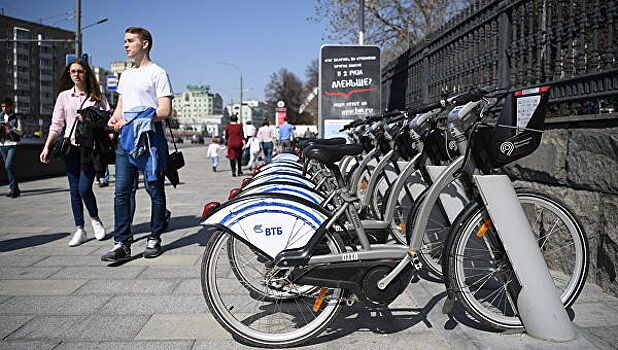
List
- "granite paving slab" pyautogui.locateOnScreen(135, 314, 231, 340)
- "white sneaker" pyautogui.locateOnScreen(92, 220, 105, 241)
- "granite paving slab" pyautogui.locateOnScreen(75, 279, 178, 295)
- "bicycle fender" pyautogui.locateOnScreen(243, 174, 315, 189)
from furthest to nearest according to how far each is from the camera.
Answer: "white sneaker" pyautogui.locateOnScreen(92, 220, 105, 241) → "granite paving slab" pyautogui.locateOnScreen(75, 279, 178, 295) → "bicycle fender" pyautogui.locateOnScreen(243, 174, 315, 189) → "granite paving slab" pyautogui.locateOnScreen(135, 314, 231, 340)

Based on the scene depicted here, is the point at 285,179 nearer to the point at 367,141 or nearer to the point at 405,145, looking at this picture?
Result: the point at 405,145

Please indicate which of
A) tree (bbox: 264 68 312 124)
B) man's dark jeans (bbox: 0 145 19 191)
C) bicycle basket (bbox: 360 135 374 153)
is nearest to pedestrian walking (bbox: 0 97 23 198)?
man's dark jeans (bbox: 0 145 19 191)

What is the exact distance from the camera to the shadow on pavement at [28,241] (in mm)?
5645

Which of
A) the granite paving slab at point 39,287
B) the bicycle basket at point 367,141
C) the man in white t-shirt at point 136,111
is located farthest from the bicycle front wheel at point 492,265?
the man in white t-shirt at point 136,111

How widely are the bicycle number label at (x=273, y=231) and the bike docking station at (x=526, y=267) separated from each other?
1133 millimetres

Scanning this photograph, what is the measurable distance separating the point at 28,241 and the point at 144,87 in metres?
2.47

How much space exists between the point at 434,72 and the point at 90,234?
512cm

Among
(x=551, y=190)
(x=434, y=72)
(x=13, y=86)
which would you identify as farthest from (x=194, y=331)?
(x=13, y=86)

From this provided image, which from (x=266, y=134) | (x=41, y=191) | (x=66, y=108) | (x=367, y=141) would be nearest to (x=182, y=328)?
(x=367, y=141)

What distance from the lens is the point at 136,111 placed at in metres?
4.80

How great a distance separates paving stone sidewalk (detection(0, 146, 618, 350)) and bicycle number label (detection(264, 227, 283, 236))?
666mm

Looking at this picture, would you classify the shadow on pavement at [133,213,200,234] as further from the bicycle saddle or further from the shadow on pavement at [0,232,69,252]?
the bicycle saddle

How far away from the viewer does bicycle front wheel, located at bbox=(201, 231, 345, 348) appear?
2922 mm

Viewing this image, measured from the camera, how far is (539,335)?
9.43ft
